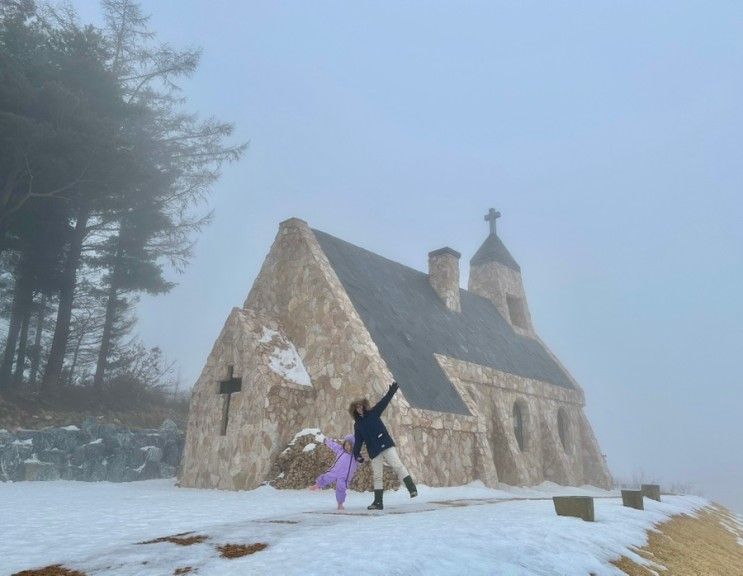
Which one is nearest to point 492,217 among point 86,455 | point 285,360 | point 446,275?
point 446,275

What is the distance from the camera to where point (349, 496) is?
1066cm

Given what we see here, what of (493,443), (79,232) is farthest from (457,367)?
(79,232)

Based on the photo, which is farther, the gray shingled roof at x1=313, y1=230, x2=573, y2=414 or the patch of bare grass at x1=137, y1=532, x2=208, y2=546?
the gray shingled roof at x1=313, y1=230, x2=573, y2=414

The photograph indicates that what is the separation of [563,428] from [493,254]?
8985mm

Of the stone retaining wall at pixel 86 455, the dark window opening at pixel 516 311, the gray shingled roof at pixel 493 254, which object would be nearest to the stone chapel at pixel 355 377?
the stone retaining wall at pixel 86 455

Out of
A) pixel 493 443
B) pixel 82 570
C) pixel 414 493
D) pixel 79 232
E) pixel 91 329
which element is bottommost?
pixel 82 570

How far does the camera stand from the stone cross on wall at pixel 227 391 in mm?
13406

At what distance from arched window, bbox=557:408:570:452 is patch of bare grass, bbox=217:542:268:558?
19318 mm

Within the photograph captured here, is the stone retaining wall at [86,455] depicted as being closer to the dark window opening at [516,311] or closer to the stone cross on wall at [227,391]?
the stone cross on wall at [227,391]

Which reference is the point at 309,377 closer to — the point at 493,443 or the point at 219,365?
the point at 219,365

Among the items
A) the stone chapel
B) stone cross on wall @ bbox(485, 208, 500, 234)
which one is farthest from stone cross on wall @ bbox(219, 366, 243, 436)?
stone cross on wall @ bbox(485, 208, 500, 234)

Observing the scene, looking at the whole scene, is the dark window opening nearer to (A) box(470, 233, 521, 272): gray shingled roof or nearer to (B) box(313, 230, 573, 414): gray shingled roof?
(A) box(470, 233, 521, 272): gray shingled roof

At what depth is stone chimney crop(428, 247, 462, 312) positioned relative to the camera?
20750mm

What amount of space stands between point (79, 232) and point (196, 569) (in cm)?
2109
